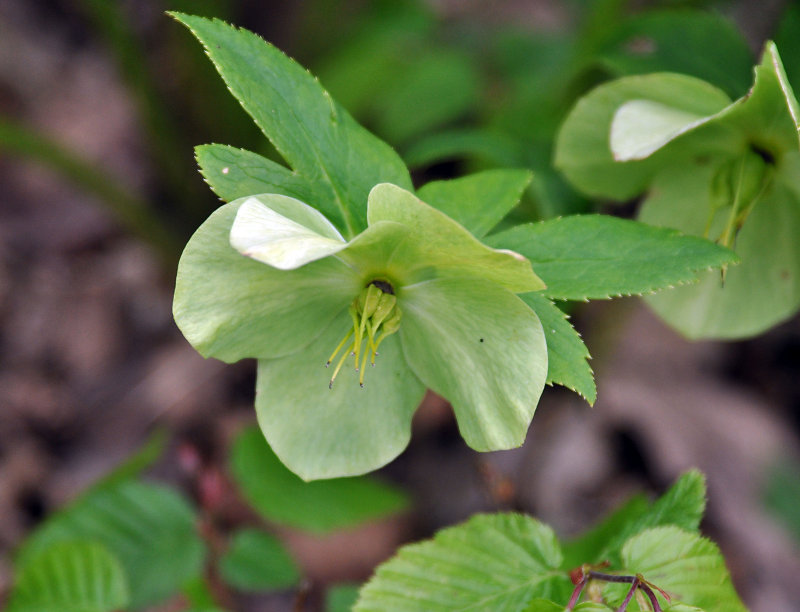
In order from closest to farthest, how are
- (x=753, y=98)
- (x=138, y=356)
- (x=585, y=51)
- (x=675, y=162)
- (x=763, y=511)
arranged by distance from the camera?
(x=753, y=98) < (x=675, y=162) < (x=585, y=51) < (x=763, y=511) < (x=138, y=356)

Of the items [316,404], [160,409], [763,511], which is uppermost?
[316,404]

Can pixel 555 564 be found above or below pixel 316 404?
below

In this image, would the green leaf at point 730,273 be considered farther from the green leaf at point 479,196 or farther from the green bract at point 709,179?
the green leaf at point 479,196

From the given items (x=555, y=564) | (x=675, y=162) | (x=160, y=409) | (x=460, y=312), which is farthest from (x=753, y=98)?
(x=160, y=409)

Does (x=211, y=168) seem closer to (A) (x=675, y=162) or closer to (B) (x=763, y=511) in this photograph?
(A) (x=675, y=162)

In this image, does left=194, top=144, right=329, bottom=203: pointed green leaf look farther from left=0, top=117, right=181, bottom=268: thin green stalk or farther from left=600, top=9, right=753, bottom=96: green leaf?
left=0, top=117, right=181, bottom=268: thin green stalk

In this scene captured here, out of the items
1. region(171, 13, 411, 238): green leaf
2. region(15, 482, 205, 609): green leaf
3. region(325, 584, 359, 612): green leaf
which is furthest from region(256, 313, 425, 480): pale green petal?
region(15, 482, 205, 609): green leaf
